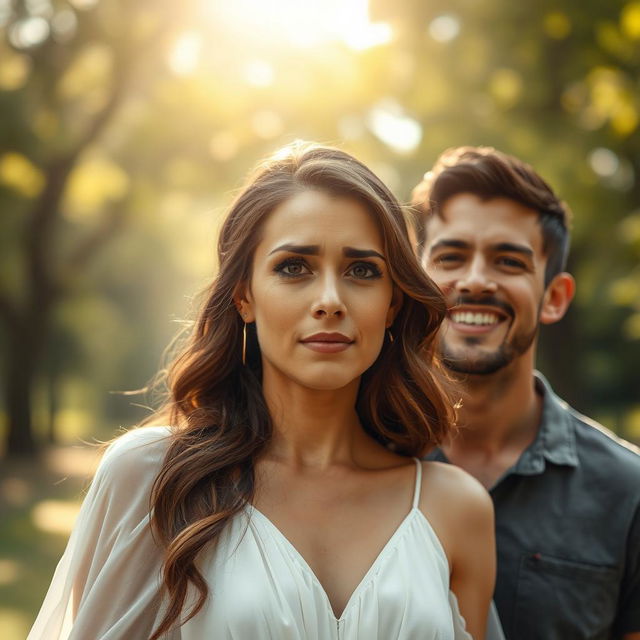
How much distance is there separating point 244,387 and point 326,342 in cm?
54

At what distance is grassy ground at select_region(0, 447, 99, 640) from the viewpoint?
9289 mm

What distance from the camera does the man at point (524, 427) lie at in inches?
155

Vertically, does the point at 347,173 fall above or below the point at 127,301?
above

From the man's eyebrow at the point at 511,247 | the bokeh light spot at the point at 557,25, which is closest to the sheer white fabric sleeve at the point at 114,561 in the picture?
the man's eyebrow at the point at 511,247

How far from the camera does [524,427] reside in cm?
445

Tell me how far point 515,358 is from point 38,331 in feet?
54.0

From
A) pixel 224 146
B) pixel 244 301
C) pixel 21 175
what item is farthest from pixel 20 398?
pixel 244 301

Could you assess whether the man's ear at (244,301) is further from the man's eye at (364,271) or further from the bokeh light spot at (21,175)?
the bokeh light spot at (21,175)

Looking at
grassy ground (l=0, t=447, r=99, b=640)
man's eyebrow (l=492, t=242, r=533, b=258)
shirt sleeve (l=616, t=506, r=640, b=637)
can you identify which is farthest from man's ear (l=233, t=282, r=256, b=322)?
shirt sleeve (l=616, t=506, r=640, b=637)

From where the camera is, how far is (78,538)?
133 inches

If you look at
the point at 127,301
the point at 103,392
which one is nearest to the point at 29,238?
the point at 127,301

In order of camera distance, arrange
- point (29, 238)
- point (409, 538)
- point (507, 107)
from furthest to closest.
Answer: point (29, 238) → point (507, 107) → point (409, 538)

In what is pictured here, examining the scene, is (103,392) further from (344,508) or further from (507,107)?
(344,508)

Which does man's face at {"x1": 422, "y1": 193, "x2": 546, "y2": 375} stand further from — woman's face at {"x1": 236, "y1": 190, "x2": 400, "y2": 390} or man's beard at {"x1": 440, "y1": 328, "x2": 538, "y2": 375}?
woman's face at {"x1": 236, "y1": 190, "x2": 400, "y2": 390}
